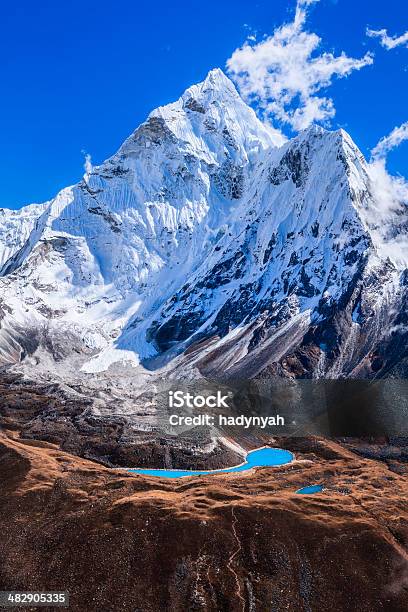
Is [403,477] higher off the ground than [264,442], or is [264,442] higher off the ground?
[264,442]

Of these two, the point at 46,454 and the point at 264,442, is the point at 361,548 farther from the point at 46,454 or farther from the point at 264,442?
the point at 264,442

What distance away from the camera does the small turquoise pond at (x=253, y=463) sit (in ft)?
391

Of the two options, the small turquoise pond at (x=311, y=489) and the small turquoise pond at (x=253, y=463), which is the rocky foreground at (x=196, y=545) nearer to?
the small turquoise pond at (x=311, y=489)

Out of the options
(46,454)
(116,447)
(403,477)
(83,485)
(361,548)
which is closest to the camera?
(361,548)

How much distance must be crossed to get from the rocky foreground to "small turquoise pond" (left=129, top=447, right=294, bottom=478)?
2262 centimetres

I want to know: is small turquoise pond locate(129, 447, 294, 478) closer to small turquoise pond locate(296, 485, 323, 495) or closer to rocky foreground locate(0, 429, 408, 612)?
small turquoise pond locate(296, 485, 323, 495)

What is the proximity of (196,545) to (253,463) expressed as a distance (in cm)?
5847

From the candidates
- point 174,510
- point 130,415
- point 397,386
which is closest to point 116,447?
point 130,415

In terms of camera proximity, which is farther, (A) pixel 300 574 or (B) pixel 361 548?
(B) pixel 361 548

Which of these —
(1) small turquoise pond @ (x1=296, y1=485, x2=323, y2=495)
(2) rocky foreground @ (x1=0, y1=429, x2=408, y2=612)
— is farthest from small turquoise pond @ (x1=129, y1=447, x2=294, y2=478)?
(2) rocky foreground @ (x1=0, y1=429, x2=408, y2=612)

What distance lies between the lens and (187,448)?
131m

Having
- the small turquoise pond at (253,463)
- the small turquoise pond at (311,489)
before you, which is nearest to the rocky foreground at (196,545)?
the small turquoise pond at (311,489)

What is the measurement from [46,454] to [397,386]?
357ft

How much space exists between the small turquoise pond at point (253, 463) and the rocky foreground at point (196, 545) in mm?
22620
